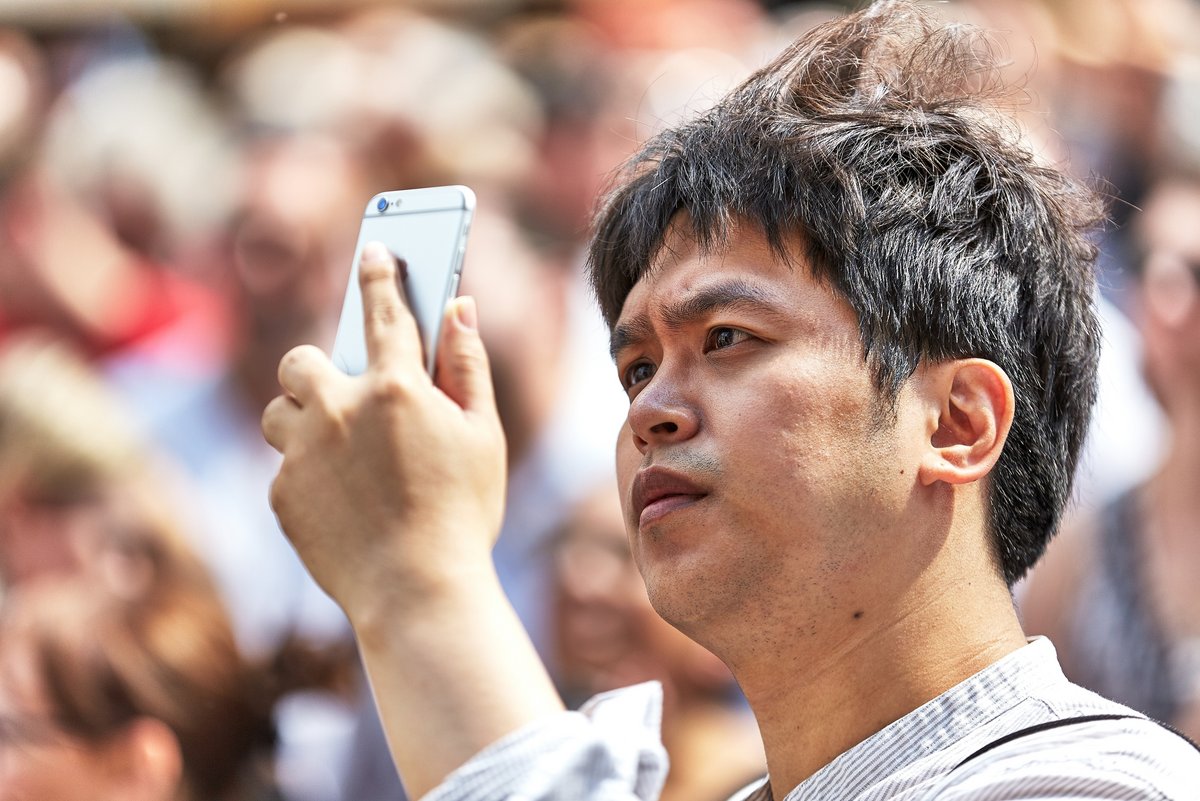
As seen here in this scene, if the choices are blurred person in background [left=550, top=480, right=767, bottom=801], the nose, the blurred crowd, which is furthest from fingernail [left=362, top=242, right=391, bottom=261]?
blurred person in background [left=550, top=480, right=767, bottom=801]

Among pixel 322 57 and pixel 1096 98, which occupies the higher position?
pixel 322 57

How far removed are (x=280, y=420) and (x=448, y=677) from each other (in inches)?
13.1

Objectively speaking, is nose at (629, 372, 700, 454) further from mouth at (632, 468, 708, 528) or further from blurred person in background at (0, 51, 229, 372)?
A: blurred person in background at (0, 51, 229, 372)

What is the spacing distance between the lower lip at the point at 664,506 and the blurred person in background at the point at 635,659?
5.53ft

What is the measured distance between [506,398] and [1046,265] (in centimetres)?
189

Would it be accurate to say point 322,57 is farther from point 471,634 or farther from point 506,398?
point 471,634

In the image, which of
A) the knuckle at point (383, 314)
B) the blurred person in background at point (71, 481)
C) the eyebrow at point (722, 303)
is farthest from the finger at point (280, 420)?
the blurred person in background at point (71, 481)

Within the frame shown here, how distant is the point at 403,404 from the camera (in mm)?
1289

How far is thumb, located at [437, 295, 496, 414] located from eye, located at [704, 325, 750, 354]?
0.36 metres

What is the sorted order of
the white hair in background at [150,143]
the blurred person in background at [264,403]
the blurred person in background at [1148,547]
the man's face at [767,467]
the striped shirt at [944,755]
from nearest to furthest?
the striped shirt at [944,755]
the man's face at [767,467]
the blurred person in background at [1148,547]
the blurred person in background at [264,403]
the white hair in background at [150,143]

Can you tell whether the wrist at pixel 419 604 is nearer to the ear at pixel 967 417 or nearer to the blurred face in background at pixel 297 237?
the ear at pixel 967 417

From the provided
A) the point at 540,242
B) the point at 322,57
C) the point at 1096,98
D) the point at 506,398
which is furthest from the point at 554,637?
the point at 1096,98

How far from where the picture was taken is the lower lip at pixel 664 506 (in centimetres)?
154

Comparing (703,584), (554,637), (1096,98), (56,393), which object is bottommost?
(554,637)
